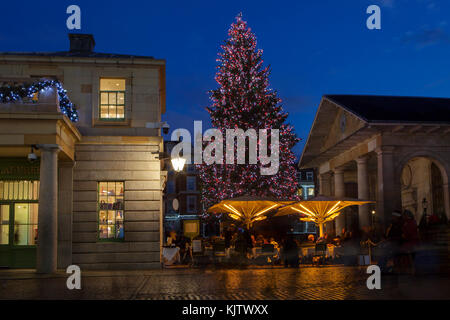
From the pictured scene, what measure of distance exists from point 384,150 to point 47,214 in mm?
15915

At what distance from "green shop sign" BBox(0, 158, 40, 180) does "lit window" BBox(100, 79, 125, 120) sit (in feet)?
10.8

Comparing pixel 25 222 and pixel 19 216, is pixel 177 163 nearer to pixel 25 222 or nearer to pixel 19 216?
pixel 25 222

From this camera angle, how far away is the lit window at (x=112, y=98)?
21203mm

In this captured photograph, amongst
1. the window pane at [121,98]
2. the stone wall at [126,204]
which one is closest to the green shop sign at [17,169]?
the stone wall at [126,204]

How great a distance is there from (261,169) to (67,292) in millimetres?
25874

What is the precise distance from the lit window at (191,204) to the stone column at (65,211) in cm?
5640

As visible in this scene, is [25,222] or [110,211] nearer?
[25,222]

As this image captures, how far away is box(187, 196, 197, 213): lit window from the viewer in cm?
7656

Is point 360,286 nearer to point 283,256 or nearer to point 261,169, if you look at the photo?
point 283,256

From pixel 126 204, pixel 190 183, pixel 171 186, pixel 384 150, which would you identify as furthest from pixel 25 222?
pixel 171 186

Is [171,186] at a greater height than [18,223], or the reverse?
[171,186]

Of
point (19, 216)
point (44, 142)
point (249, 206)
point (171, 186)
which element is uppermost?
point (171, 186)

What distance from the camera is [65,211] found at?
66.4 feet

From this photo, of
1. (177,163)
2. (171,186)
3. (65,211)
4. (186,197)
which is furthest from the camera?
(171,186)
